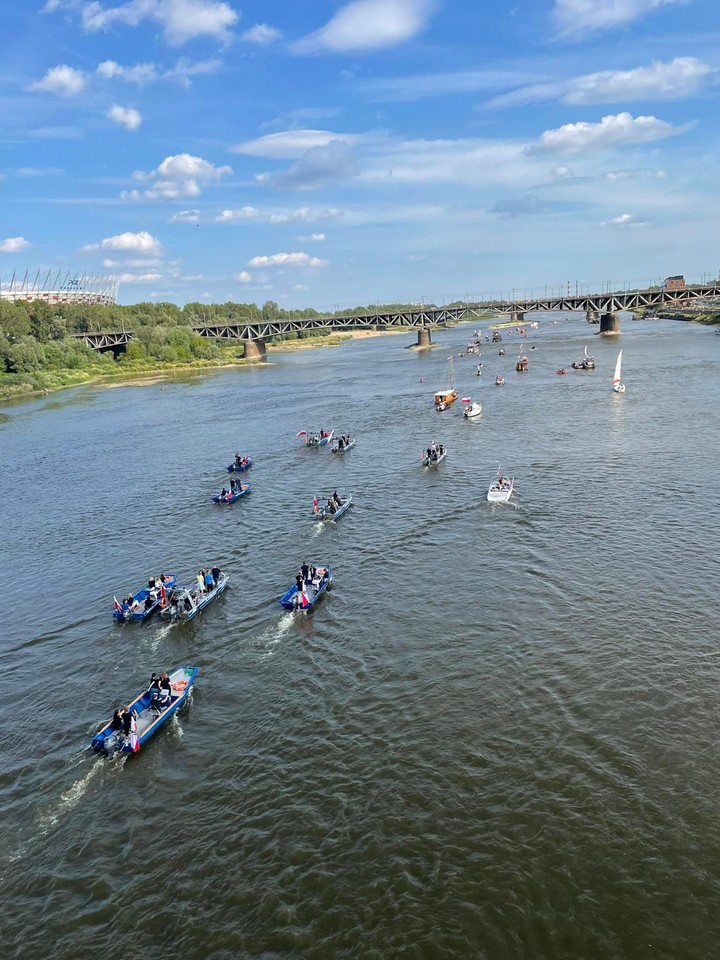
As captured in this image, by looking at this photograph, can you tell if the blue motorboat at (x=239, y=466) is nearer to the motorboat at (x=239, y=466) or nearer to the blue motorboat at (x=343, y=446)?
the motorboat at (x=239, y=466)

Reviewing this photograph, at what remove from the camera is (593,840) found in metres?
21.5

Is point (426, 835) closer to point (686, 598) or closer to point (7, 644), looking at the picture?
point (686, 598)

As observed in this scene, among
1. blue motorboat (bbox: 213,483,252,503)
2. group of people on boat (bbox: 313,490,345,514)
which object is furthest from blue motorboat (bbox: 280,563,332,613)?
blue motorboat (bbox: 213,483,252,503)

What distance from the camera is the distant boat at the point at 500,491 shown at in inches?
2133

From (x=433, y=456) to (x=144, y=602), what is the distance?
3846cm

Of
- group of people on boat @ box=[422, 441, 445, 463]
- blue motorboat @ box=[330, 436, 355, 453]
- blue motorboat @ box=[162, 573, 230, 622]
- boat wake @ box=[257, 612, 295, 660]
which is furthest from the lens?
blue motorboat @ box=[330, 436, 355, 453]

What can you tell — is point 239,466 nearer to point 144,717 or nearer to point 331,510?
point 331,510

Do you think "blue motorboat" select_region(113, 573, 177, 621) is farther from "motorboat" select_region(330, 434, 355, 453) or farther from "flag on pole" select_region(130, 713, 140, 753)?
"motorboat" select_region(330, 434, 355, 453)

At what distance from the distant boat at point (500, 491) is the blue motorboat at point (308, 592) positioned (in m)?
18.3

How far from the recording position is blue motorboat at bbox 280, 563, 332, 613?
126ft

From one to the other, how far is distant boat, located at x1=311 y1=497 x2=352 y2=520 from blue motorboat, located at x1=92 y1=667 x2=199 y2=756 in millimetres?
23695

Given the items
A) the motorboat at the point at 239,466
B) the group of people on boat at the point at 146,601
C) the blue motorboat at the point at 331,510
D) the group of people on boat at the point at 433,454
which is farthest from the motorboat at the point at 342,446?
the group of people on boat at the point at 146,601

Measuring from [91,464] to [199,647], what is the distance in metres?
58.1

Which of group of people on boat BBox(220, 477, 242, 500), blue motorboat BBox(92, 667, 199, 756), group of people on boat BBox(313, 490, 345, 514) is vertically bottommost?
blue motorboat BBox(92, 667, 199, 756)
